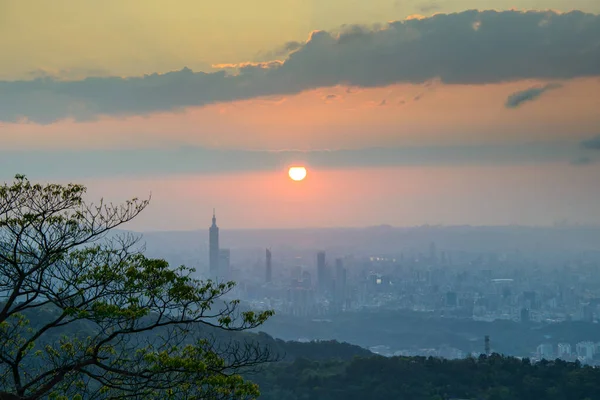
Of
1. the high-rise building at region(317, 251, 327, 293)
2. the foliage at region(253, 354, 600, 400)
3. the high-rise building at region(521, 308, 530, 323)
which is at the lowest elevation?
the high-rise building at region(521, 308, 530, 323)

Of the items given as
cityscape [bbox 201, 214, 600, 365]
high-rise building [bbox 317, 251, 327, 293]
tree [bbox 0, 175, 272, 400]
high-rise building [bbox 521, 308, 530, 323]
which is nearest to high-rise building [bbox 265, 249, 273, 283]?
cityscape [bbox 201, 214, 600, 365]

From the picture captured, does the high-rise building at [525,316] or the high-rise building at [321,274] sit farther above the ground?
the high-rise building at [321,274]

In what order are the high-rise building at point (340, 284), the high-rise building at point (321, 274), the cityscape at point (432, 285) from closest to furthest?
1. the cityscape at point (432, 285)
2. the high-rise building at point (340, 284)
3. the high-rise building at point (321, 274)

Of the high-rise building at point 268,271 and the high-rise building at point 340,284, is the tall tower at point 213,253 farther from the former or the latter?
the high-rise building at point 340,284

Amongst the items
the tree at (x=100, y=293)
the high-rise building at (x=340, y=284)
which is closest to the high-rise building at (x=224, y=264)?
the high-rise building at (x=340, y=284)

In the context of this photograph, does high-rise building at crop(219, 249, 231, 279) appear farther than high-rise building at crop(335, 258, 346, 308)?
Yes

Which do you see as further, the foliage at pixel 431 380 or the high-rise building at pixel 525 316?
the high-rise building at pixel 525 316

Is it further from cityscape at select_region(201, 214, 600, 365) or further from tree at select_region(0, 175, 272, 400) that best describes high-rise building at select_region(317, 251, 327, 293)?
tree at select_region(0, 175, 272, 400)

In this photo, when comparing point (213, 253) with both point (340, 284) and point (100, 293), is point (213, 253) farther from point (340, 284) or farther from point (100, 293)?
point (100, 293)

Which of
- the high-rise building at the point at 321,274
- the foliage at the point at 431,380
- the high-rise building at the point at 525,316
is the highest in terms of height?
the high-rise building at the point at 321,274
